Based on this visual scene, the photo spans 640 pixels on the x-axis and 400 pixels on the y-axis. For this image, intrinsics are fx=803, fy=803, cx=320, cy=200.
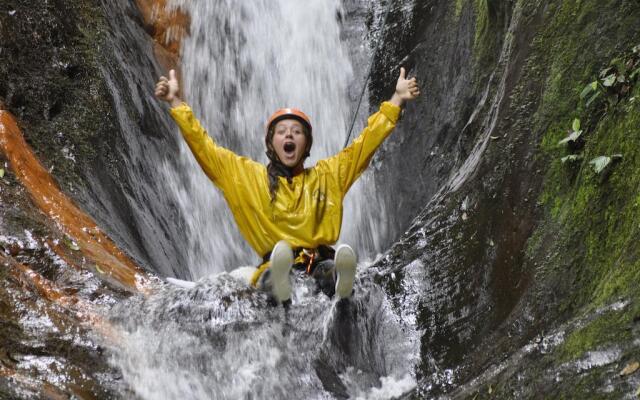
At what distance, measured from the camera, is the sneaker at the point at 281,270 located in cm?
502

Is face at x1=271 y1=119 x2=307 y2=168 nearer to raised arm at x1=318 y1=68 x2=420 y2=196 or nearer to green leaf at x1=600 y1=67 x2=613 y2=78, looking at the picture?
raised arm at x1=318 y1=68 x2=420 y2=196

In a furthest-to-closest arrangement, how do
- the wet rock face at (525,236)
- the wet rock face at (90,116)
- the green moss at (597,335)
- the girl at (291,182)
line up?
the wet rock face at (90,116) → the girl at (291,182) → the wet rock face at (525,236) → the green moss at (597,335)

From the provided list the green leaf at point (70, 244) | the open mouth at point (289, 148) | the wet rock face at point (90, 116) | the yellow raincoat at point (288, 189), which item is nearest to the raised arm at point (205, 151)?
the yellow raincoat at point (288, 189)

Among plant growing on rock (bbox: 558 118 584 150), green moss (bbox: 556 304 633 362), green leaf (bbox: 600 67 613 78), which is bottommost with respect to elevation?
green moss (bbox: 556 304 633 362)

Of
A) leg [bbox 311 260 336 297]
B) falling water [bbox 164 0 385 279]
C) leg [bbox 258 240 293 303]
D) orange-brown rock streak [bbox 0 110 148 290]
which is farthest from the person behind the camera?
falling water [bbox 164 0 385 279]

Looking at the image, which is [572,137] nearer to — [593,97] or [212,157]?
[593,97]

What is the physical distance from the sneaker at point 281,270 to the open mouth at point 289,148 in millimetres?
907

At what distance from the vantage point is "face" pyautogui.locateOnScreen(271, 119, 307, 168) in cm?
577

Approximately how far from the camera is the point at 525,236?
5207 mm

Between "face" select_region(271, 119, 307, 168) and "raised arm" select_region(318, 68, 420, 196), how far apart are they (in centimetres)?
19

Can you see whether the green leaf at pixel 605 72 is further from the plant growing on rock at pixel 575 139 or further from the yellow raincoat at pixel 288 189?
the yellow raincoat at pixel 288 189

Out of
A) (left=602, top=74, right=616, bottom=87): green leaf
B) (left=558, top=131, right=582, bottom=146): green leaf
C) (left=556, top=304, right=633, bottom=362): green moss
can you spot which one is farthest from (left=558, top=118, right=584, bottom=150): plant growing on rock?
(left=556, top=304, right=633, bottom=362): green moss

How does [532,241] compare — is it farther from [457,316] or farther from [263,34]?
[263,34]

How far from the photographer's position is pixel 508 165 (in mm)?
5832
